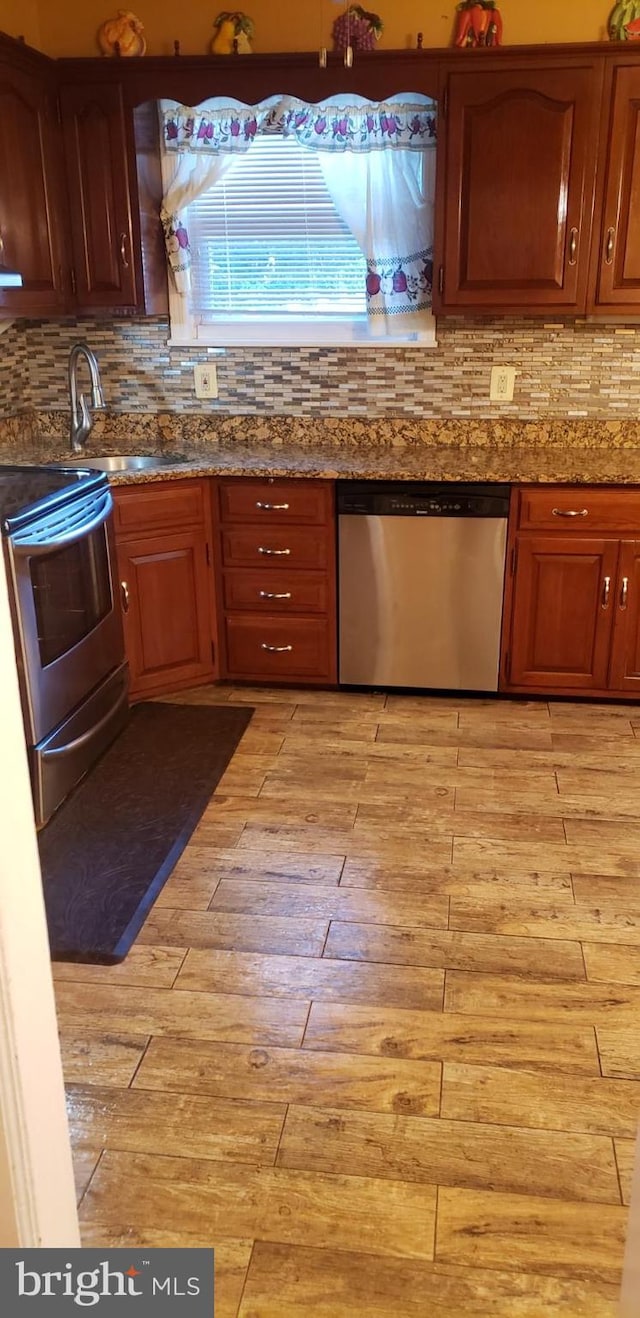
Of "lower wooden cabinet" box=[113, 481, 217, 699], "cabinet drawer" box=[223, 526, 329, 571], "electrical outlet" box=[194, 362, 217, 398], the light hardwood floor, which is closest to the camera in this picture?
the light hardwood floor

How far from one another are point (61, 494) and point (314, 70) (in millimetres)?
1764

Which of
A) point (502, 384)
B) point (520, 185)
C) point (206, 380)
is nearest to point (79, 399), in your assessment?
point (206, 380)

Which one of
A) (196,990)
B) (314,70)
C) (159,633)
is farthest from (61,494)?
(314,70)

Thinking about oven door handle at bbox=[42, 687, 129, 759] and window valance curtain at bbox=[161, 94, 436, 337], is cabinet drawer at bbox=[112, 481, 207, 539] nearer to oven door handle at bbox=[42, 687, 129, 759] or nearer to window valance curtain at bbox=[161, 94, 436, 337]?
oven door handle at bbox=[42, 687, 129, 759]

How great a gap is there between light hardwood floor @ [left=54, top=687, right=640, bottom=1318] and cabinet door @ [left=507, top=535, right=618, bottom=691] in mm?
546

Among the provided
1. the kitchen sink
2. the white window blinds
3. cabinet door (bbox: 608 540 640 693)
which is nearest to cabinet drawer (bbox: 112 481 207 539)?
the kitchen sink

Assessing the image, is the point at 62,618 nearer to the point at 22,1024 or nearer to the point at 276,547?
the point at 276,547

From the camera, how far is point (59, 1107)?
1.19 meters

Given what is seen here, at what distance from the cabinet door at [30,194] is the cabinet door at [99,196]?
0.06 meters

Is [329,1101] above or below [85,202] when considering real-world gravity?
below

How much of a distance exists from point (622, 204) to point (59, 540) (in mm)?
2189

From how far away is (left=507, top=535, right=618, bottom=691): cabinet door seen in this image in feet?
11.6

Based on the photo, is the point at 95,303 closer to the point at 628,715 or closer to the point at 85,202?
the point at 85,202

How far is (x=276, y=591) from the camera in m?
3.76
